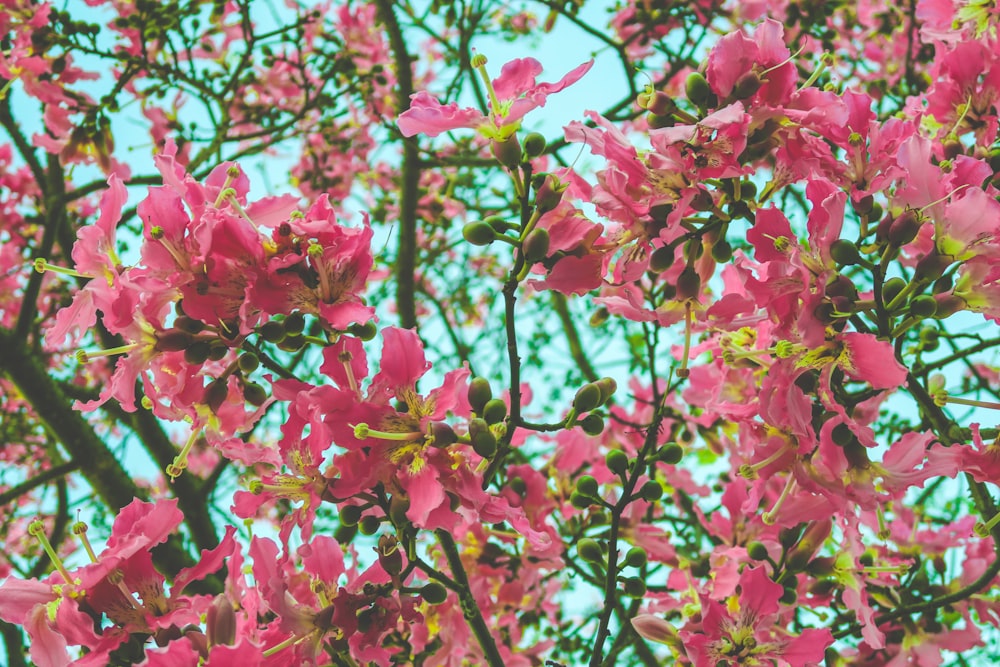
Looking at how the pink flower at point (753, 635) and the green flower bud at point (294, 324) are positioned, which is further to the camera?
the pink flower at point (753, 635)

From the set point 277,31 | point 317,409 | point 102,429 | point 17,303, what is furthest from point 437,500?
point 102,429

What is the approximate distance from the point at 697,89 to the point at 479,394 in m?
0.81

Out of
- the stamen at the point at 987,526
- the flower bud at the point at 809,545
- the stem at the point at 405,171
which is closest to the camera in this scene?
the stamen at the point at 987,526

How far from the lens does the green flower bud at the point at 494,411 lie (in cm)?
154

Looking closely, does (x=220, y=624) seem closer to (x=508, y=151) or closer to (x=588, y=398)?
(x=588, y=398)

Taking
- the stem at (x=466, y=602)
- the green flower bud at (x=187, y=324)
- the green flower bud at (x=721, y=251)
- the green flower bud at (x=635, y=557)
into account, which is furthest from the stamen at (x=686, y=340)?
the green flower bud at (x=187, y=324)

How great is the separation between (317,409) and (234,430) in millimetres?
369

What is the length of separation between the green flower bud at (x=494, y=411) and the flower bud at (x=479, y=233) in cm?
31

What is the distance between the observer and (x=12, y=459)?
543 cm

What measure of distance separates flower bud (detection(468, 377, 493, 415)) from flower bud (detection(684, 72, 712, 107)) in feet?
2.52

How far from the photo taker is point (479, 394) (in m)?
1.61

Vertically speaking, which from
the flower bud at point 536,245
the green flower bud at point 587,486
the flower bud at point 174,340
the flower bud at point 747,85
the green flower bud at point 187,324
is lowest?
the green flower bud at point 587,486

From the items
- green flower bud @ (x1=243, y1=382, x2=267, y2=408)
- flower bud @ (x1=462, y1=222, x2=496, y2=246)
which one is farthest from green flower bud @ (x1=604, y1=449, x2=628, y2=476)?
green flower bud @ (x1=243, y1=382, x2=267, y2=408)

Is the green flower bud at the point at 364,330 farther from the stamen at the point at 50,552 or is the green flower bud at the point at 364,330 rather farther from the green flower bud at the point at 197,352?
the stamen at the point at 50,552
